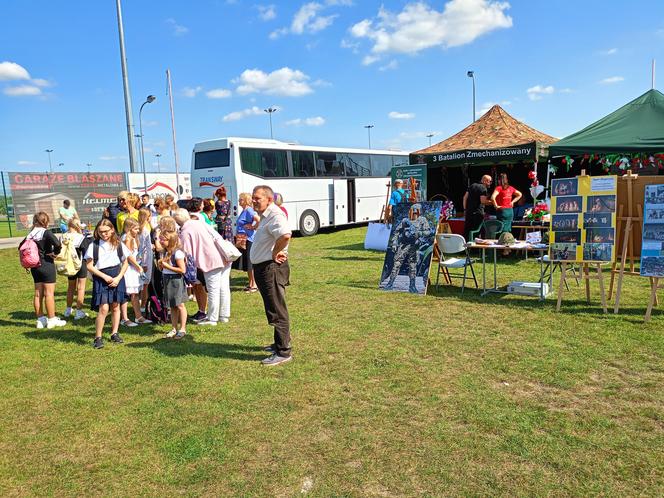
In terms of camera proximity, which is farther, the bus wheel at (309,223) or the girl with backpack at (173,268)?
the bus wheel at (309,223)

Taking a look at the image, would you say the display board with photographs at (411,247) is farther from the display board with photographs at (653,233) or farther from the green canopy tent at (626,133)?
the green canopy tent at (626,133)

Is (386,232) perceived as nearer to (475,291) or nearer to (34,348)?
(475,291)

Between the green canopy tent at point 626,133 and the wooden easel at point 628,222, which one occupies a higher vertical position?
the green canopy tent at point 626,133

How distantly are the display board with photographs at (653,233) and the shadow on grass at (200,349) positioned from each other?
4.50m

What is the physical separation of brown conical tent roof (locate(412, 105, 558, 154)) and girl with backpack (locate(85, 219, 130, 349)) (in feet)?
30.8

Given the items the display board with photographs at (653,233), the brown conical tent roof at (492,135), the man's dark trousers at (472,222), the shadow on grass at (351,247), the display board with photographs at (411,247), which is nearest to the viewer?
the display board with photographs at (653,233)

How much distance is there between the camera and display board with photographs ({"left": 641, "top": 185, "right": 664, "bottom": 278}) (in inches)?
219

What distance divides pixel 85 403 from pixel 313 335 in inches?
95.6

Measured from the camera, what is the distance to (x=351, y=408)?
12.4 feet

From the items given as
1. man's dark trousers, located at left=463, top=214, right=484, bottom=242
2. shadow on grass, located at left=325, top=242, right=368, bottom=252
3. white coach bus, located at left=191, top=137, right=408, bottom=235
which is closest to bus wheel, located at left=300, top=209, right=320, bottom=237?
white coach bus, located at left=191, top=137, right=408, bottom=235

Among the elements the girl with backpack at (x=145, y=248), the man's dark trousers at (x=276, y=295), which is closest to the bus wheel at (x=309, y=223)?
the girl with backpack at (x=145, y=248)

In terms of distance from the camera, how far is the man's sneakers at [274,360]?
15.4 ft

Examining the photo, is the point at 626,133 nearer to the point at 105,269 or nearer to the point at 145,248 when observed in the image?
the point at 145,248

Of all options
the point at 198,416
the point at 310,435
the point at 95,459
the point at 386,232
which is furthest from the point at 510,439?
the point at 386,232
